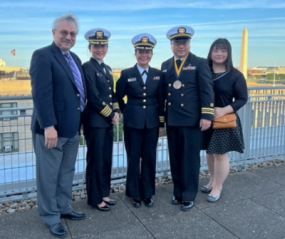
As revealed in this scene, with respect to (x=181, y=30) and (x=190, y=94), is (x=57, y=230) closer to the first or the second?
(x=190, y=94)

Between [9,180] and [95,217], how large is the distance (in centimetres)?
112

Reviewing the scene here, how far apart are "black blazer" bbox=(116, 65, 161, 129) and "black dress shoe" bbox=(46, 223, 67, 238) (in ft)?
Result: 3.85

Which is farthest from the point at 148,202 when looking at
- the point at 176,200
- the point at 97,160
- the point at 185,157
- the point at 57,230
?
the point at 57,230

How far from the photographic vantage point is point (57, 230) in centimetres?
282

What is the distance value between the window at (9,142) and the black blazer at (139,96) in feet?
4.00

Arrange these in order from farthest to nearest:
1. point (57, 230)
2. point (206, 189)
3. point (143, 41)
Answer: point (206, 189), point (143, 41), point (57, 230)

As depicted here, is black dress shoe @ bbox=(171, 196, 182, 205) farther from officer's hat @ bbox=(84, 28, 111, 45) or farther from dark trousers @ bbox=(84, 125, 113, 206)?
officer's hat @ bbox=(84, 28, 111, 45)

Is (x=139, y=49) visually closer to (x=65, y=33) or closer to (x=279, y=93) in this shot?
(x=65, y=33)

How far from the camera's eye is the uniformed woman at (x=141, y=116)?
3.21 meters

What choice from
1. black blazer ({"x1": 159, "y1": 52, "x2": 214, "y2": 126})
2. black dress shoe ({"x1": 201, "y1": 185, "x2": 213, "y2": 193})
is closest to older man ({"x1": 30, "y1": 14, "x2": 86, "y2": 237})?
black blazer ({"x1": 159, "y1": 52, "x2": 214, "y2": 126})

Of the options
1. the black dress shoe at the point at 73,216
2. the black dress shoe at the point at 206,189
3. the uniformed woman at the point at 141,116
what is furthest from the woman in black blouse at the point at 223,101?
the black dress shoe at the point at 73,216

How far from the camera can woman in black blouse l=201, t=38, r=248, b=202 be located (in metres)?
3.41

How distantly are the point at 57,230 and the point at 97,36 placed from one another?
6.01ft

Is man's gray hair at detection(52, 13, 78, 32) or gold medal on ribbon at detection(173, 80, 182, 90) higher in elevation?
man's gray hair at detection(52, 13, 78, 32)
